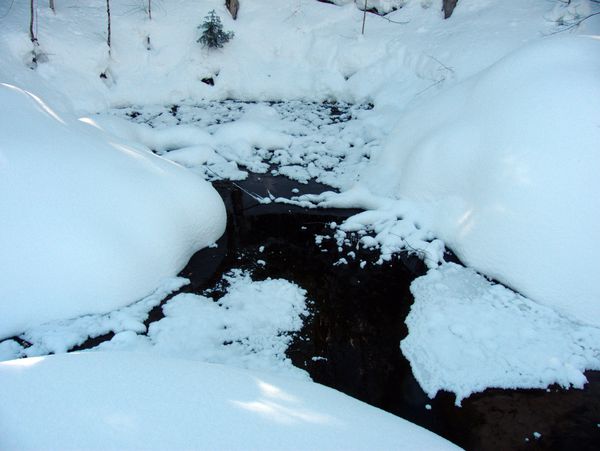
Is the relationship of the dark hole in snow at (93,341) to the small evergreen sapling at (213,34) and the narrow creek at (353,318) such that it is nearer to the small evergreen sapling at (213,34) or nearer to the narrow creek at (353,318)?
the narrow creek at (353,318)

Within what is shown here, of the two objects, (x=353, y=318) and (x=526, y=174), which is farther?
(x=526, y=174)

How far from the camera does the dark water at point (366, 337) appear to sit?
308 cm

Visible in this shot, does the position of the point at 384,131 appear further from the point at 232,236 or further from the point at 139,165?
the point at 139,165

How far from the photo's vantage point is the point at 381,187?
5.83m

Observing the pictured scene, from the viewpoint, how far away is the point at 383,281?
4.48 m

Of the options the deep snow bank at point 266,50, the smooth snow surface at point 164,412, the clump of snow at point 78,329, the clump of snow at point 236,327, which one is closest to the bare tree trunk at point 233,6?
the deep snow bank at point 266,50

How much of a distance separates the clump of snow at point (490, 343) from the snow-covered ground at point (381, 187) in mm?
15

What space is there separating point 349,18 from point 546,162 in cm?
758

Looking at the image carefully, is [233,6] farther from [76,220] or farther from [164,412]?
[164,412]

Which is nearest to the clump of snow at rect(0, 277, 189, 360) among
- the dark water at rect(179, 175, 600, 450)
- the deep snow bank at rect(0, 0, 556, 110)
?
the dark water at rect(179, 175, 600, 450)

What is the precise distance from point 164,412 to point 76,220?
102 inches

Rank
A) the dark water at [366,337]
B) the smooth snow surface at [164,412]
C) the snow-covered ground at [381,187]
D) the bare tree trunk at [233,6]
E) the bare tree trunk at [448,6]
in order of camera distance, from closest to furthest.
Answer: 1. the smooth snow surface at [164,412]
2. the dark water at [366,337]
3. the snow-covered ground at [381,187]
4. the bare tree trunk at [448,6]
5. the bare tree trunk at [233,6]

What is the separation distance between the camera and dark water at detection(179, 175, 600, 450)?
3076 mm

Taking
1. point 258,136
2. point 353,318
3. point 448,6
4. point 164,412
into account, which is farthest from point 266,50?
point 164,412
